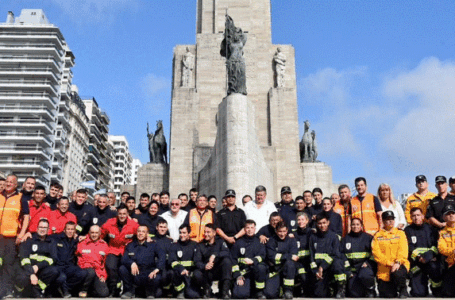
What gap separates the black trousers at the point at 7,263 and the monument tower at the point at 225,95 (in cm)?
1255

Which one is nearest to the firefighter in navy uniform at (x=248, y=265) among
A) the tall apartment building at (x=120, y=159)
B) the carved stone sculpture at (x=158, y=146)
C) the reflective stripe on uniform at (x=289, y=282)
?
the reflective stripe on uniform at (x=289, y=282)

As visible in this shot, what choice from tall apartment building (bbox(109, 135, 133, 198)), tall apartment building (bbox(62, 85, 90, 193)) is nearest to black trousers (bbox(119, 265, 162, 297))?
tall apartment building (bbox(62, 85, 90, 193))

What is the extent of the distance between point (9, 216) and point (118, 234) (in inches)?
68.6

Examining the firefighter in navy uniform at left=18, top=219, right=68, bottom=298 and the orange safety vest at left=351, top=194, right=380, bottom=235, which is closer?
the firefighter in navy uniform at left=18, top=219, right=68, bottom=298

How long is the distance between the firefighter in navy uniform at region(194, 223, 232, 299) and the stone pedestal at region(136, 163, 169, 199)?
1442cm

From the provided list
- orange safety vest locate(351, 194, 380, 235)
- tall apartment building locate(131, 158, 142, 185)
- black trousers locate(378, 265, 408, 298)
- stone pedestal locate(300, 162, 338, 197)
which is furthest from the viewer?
tall apartment building locate(131, 158, 142, 185)

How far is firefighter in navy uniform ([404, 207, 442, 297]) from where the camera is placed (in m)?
7.09

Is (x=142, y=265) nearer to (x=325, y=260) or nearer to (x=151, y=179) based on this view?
(x=325, y=260)

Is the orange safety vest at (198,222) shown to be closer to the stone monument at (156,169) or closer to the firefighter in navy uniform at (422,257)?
the firefighter in navy uniform at (422,257)

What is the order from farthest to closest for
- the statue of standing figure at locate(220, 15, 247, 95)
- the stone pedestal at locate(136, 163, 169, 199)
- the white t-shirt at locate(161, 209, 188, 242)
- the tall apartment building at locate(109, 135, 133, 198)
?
the tall apartment building at locate(109, 135, 133, 198) < the stone pedestal at locate(136, 163, 169, 199) < the statue of standing figure at locate(220, 15, 247, 95) < the white t-shirt at locate(161, 209, 188, 242)

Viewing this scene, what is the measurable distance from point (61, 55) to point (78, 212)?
52571 millimetres

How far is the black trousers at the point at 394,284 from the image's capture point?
6.74 metres

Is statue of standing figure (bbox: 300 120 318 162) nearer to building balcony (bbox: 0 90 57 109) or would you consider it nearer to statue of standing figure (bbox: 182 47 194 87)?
statue of standing figure (bbox: 182 47 194 87)

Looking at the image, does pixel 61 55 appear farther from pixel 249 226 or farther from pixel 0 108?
pixel 249 226
